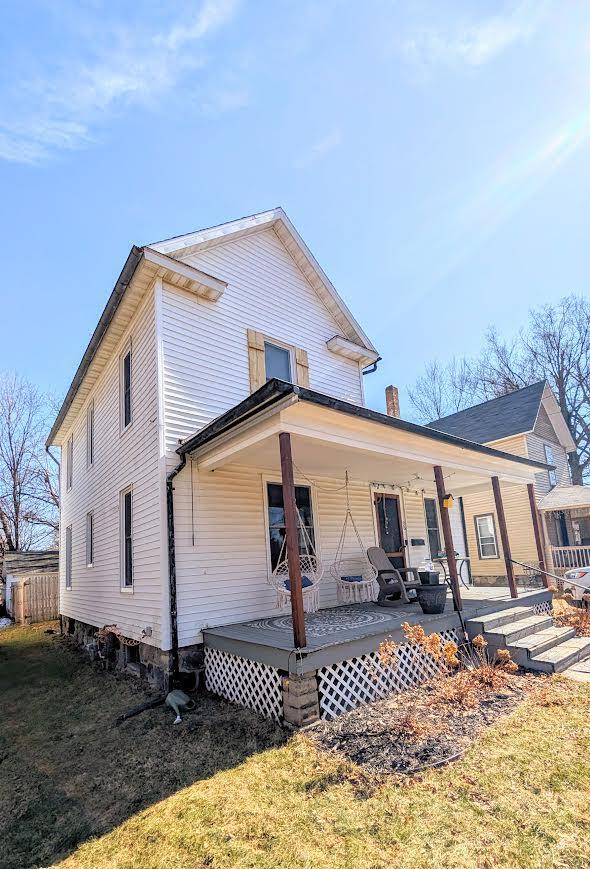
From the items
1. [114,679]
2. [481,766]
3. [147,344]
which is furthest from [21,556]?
[481,766]

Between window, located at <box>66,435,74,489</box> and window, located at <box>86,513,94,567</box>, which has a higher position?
window, located at <box>66,435,74,489</box>

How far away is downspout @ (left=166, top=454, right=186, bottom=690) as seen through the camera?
6.04m

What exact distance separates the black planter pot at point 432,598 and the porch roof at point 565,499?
10933 millimetres

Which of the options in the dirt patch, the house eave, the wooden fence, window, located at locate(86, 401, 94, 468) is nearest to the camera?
the dirt patch

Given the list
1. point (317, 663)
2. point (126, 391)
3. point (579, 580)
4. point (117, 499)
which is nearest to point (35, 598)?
point (117, 499)

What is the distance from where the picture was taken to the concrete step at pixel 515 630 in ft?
21.0

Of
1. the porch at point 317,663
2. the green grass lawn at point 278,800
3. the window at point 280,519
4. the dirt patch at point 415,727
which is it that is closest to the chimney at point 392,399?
the window at point 280,519

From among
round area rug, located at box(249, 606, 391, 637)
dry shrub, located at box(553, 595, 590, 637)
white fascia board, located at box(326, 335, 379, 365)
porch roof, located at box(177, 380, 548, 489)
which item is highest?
white fascia board, located at box(326, 335, 379, 365)

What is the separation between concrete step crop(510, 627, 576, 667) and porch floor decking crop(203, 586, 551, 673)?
73 centimetres

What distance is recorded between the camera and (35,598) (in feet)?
49.9

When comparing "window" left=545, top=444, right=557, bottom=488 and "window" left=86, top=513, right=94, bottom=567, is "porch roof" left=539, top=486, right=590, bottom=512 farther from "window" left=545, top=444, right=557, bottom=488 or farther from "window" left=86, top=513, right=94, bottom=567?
"window" left=86, top=513, right=94, bottom=567

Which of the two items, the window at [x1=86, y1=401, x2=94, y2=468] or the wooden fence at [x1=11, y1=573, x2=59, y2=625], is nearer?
the window at [x1=86, y1=401, x2=94, y2=468]

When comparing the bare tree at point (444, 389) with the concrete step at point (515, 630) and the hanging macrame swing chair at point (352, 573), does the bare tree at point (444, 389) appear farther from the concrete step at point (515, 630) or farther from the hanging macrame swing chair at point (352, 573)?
the concrete step at point (515, 630)

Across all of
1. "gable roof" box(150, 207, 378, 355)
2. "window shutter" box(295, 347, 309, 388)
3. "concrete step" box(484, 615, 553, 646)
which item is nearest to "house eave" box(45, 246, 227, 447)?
"gable roof" box(150, 207, 378, 355)
